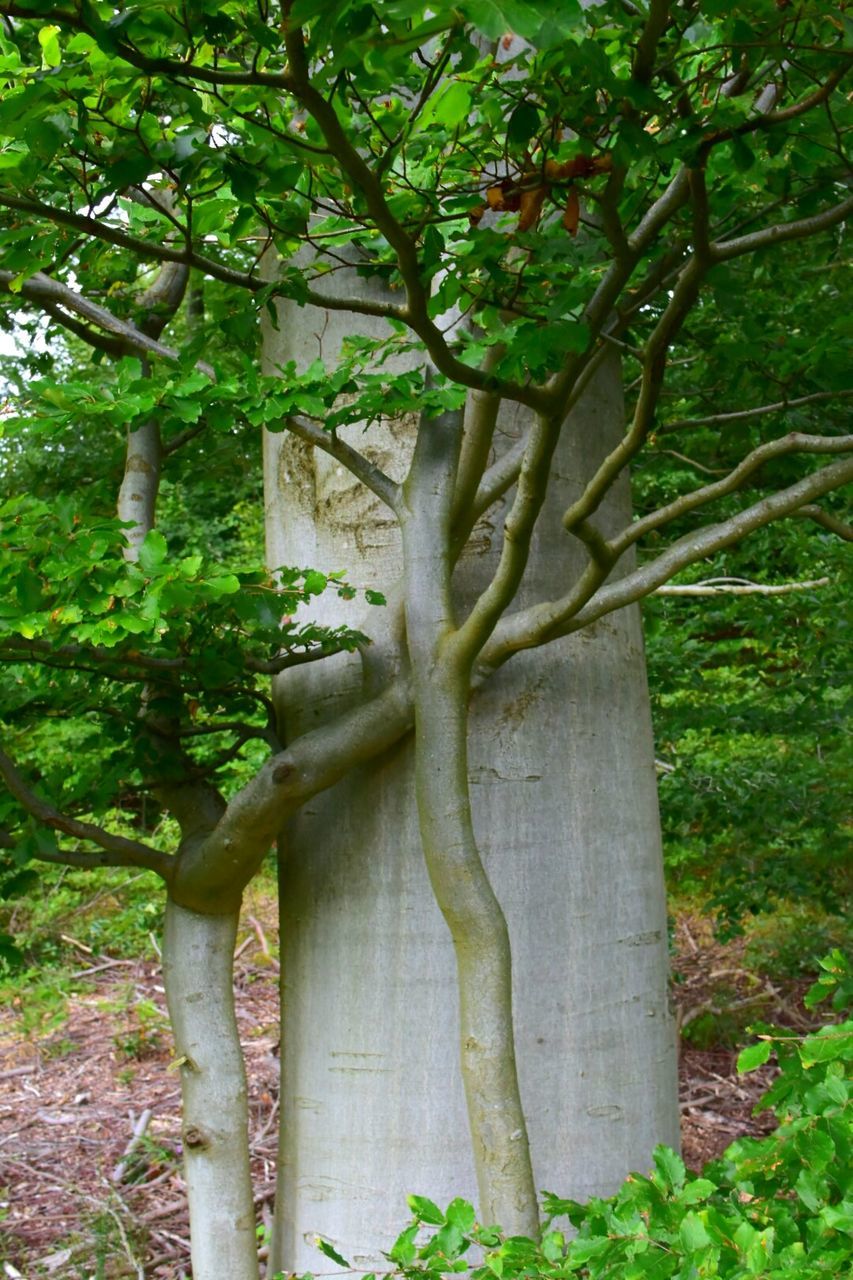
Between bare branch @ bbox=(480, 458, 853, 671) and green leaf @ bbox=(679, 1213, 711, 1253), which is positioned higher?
bare branch @ bbox=(480, 458, 853, 671)

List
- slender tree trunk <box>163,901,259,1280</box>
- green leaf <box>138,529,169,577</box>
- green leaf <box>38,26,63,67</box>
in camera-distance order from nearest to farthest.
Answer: green leaf <box>38,26,63,67</box> < green leaf <box>138,529,169,577</box> < slender tree trunk <box>163,901,259,1280</box>

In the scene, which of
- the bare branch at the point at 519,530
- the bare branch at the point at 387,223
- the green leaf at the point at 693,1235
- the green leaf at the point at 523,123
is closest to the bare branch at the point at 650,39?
the green leaf at the point at 523,123

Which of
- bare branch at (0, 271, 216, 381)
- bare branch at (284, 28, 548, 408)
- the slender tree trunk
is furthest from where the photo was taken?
the slender tree trunk

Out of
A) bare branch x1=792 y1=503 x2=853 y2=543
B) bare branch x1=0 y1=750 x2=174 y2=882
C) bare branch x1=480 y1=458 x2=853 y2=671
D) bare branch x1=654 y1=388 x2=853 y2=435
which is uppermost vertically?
bare branch x1=654 y1=388 x2=853 y2=435

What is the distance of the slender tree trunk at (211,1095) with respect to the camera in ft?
8.61

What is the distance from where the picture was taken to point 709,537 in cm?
213

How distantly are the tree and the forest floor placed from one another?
2.30ft

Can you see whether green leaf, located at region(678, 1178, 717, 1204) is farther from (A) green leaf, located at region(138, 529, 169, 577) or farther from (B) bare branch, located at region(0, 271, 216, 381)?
(B) bare branch, located at region(0, 271, 216, 381)

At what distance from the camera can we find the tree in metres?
1.58

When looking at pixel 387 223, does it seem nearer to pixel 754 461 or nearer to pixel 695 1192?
pixel 754 461

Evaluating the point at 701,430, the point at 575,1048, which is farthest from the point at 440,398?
the point at 701,430

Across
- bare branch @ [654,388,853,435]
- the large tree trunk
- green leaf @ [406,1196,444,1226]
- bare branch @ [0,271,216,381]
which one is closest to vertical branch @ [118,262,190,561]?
bare branch @ [0,271,216,381]

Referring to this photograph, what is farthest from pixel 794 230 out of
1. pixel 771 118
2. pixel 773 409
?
pixel 773 409

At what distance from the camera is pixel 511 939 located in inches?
97.5
